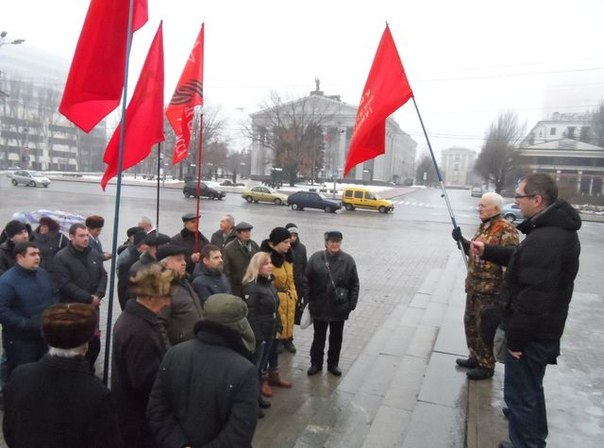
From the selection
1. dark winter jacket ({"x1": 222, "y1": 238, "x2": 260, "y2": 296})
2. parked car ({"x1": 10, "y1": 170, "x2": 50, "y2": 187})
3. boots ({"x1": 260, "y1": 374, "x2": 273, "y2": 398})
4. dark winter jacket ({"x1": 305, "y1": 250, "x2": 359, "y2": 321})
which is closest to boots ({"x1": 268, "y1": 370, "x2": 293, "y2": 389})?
boots ({"x1": 260, "y1": 374, "x2": 273, "y2": 398})

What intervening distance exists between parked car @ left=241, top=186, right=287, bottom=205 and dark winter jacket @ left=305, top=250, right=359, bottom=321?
31.1 m

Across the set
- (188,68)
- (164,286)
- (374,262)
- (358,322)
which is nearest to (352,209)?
(374,262)

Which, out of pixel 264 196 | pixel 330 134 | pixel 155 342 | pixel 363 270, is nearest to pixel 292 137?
pixel 330 134

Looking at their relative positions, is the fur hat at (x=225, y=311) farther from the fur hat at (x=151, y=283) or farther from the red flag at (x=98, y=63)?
the red flag at (x=98, y=63)

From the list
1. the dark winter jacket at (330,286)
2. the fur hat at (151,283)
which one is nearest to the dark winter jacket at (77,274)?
the fur hat at (151,283)

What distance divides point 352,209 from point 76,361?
3378cm

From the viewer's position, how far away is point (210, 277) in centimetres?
453

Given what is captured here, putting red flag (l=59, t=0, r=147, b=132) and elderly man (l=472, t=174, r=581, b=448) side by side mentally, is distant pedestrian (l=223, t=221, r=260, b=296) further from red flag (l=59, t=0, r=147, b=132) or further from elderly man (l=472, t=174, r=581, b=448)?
elderly man (l=472, t=174, r=581, b=448)

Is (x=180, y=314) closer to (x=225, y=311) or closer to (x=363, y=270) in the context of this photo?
(x=225, y=311)

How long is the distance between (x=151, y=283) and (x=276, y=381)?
8.62 ft

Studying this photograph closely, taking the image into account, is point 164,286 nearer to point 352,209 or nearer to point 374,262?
point 374,262

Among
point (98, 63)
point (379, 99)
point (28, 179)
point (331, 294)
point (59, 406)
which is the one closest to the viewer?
point (59, 406)

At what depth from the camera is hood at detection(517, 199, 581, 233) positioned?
10.4 ft

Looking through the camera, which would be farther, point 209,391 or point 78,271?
point 78,271
